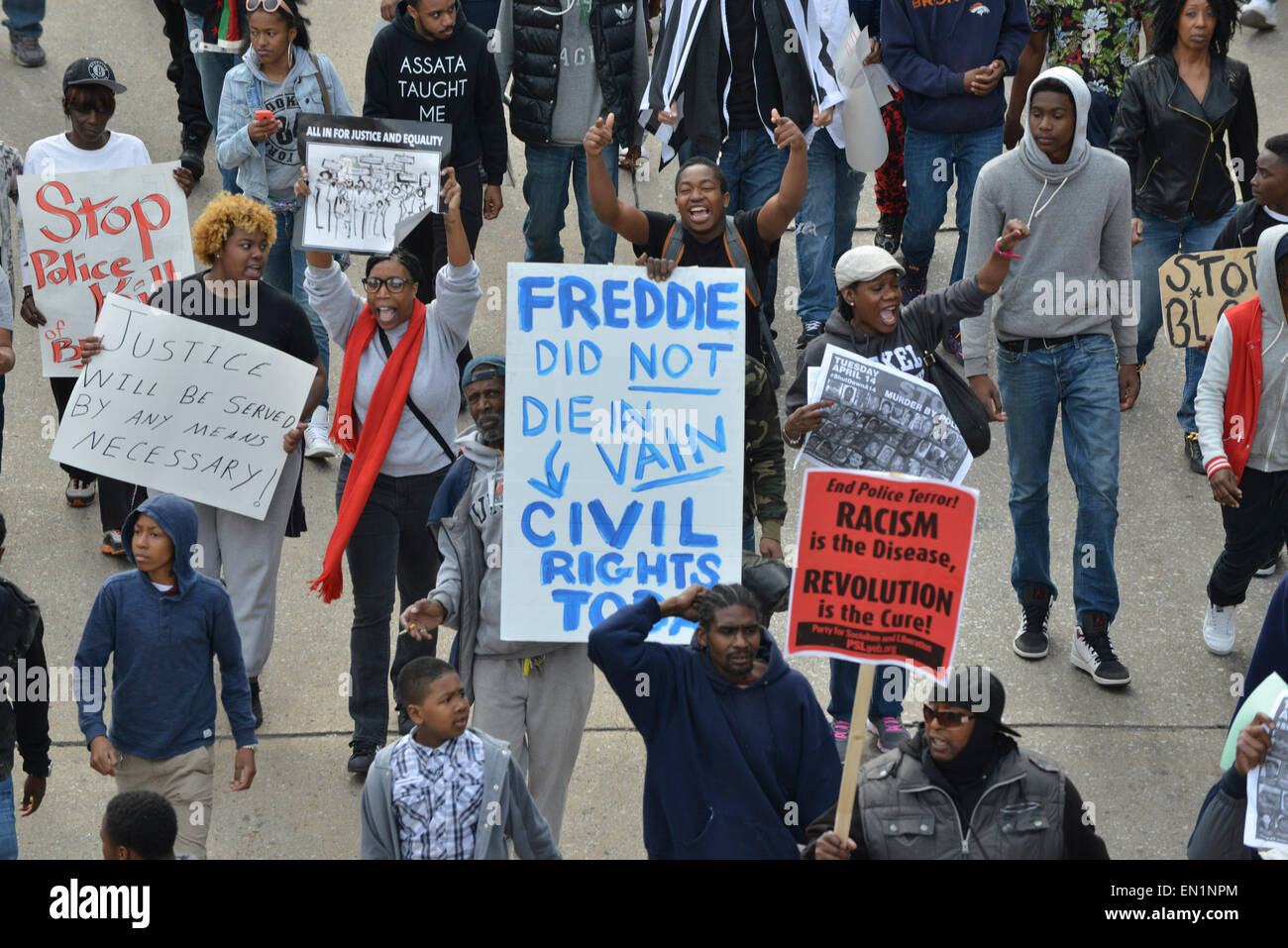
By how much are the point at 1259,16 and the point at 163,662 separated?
9.31 metres

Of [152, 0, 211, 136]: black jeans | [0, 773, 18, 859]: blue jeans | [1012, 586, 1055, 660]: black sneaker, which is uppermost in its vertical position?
[152, 0, 211, 136]: black jeans

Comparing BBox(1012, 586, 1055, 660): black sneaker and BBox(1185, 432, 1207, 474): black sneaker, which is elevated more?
BBox(1185, 432, 1207, 474): black sneaker

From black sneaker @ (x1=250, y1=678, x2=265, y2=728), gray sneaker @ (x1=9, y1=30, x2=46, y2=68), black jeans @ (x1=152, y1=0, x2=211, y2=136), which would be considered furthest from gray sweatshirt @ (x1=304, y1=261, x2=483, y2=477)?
gray sneaker @ (x1=9, y1=30, x2=46, y2=68)

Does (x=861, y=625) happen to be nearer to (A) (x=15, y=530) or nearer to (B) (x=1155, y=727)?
(B) (x=1155, y=727)

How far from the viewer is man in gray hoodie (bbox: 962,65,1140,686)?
7.21 m

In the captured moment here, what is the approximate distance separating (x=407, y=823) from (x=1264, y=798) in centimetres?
229

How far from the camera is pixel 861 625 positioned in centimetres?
504

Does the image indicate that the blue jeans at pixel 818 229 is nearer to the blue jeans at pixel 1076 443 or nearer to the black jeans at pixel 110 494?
the blue jeans at pixel 1076 443

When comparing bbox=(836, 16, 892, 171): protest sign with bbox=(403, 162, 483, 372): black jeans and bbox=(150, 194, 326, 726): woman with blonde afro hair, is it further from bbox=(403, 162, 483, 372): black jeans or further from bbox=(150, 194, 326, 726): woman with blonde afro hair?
bbox=(150, 194, 326, 726): woman with blonde afro hair

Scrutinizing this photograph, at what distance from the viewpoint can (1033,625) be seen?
7.77 metres

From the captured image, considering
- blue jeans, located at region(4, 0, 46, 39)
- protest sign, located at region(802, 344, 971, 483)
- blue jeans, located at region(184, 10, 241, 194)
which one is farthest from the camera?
blue jeans, located at region(4, 0, 46, 39)

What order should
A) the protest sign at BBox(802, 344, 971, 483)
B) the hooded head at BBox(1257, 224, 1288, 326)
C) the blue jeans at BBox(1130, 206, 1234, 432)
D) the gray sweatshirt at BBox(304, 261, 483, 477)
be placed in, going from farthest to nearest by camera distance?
the blue jeans at BBox(1130, 206, 1234, 432) < the hooded head at BBox(1257, 224, 1288, 326) < the gray sweatshirt at BBox(304, 261, 483, 477) < the protest sign at BBox(802, 344, 971, 483)

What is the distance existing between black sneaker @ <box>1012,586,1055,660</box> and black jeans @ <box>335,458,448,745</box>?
242 cm

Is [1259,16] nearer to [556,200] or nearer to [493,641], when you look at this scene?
[556,200]
